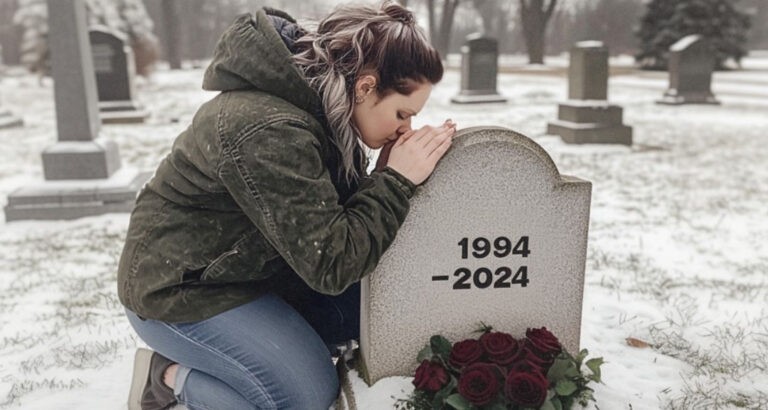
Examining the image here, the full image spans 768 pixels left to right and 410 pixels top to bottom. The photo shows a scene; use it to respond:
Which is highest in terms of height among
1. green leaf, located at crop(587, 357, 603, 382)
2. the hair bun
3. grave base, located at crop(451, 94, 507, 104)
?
the hair bun

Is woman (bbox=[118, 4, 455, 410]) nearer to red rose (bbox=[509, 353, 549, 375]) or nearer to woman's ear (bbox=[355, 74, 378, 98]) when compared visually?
woman's ear (bbox=[355, 74, 378, 98])

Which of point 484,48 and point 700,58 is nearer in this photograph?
point 700,58

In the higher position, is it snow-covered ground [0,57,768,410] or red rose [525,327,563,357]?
red rose [525,327,563,357]

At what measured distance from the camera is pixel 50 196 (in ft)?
18.3

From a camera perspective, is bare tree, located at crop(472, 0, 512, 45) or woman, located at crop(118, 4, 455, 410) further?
bare tree, located at crop(472, 0, 512, 45)

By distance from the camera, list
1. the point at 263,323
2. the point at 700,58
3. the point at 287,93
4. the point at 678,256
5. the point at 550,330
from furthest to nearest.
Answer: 1. the point at 700,58
2. the point at 678,256
3. the point at 550,330
4. the point at 263,323
5. the point at 287,93

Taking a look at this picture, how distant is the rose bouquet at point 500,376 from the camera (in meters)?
1.72

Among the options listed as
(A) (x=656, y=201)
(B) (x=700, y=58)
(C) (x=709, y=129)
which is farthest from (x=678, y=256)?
(B) (x=700, y=58)

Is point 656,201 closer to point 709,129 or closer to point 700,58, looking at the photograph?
point 709,129

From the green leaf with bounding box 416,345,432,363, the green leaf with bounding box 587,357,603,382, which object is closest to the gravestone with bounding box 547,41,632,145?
the green leaf with bounding box 587,357,603,382

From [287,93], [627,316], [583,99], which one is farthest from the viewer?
[583,99]

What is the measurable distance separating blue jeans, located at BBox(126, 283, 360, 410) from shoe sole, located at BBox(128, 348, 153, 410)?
0.21 meters

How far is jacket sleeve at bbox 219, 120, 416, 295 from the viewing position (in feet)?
5.42

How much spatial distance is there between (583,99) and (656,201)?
12.2 ft
